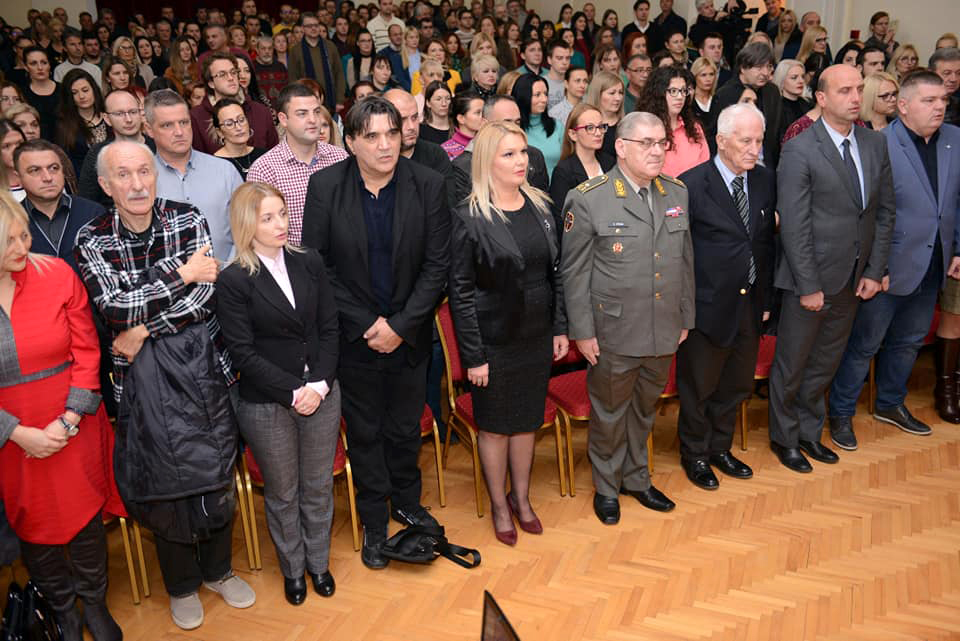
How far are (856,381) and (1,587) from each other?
13.6 ft

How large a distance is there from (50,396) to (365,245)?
117 centimetres

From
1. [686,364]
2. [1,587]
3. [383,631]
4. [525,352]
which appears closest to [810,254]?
[686,364]

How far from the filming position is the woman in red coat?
2553mm

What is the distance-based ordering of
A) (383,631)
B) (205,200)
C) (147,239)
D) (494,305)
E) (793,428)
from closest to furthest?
(147,239) < (383,631) < (494,305) < (205,200) < (793,428)

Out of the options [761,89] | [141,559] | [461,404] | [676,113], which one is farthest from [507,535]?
[761,89]

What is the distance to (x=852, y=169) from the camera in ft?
12.1

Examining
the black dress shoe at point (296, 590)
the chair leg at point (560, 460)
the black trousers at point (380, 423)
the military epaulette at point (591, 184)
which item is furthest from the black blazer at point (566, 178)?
the black dress shoe at point (296, 590)

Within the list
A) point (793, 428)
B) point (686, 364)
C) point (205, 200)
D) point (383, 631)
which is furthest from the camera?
point (793, 428)

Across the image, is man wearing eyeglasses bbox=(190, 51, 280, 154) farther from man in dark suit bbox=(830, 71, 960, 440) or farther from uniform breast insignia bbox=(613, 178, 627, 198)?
man in dark suit bbox=(830, 71, 960, 440)

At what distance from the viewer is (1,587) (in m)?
3.28

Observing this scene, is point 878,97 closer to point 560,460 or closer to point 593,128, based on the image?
point 593,128

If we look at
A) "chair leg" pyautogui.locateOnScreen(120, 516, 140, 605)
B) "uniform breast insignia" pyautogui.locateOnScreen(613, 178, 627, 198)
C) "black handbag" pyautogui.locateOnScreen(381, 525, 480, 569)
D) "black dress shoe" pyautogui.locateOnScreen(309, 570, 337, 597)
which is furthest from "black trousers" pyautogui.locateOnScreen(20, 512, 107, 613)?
"uniform breast insignia" pyautogui.locateOnScreen(613, 178, 627, 198)

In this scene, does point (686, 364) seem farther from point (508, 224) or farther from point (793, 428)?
point (508, 224)

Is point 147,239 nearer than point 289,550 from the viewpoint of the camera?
Yes
